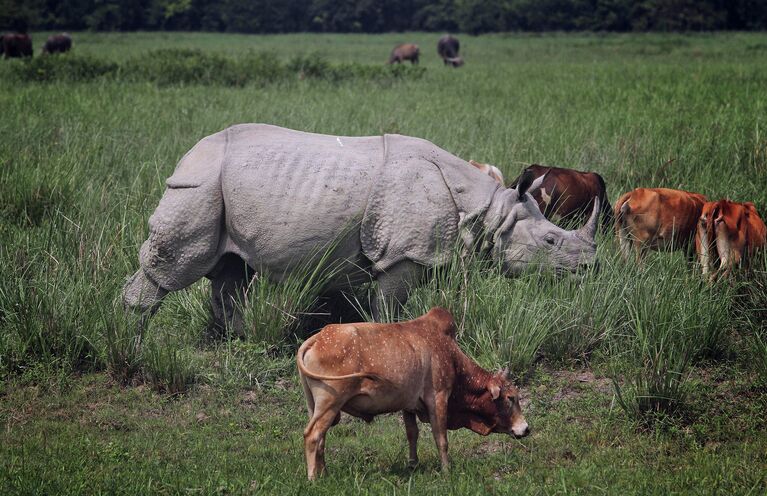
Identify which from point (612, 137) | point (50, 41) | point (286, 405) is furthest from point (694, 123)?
point (50, 41)

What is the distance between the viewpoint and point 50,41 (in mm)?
Answer: 32719

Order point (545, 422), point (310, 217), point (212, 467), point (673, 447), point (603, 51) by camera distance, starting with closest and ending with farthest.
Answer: point (212, 467) < point (673, 447) < point (545, 422) < point (310, 217) < point (603, 51)

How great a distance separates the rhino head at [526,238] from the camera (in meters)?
6.48

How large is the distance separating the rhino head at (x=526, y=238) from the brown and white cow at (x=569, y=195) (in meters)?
1.68

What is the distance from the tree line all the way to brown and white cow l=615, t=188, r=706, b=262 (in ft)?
129

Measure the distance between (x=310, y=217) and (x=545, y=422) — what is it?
198cm

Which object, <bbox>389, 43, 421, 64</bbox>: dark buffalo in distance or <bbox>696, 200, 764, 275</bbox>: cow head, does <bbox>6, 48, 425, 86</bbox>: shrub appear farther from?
<bbox>696, 200, 764, 275</bbox>: cow head

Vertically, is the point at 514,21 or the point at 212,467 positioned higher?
the point at 212,467

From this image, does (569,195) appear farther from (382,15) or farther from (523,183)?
(382,15)

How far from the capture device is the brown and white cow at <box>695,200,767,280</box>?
7168 mm

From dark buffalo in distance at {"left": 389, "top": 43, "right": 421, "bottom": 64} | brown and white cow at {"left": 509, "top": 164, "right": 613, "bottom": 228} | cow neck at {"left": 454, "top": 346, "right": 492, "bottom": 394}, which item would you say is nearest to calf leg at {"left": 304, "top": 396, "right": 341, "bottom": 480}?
cow neck at {"left": 454, "top": 346, "right": 492, "bottom": 394}

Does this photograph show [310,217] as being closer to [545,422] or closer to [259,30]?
[545,422]

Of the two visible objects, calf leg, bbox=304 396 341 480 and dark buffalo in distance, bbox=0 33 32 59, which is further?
dark buffalo in distance, bbox=0 33 32 59

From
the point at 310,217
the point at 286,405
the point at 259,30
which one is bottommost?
the point at 259,30
